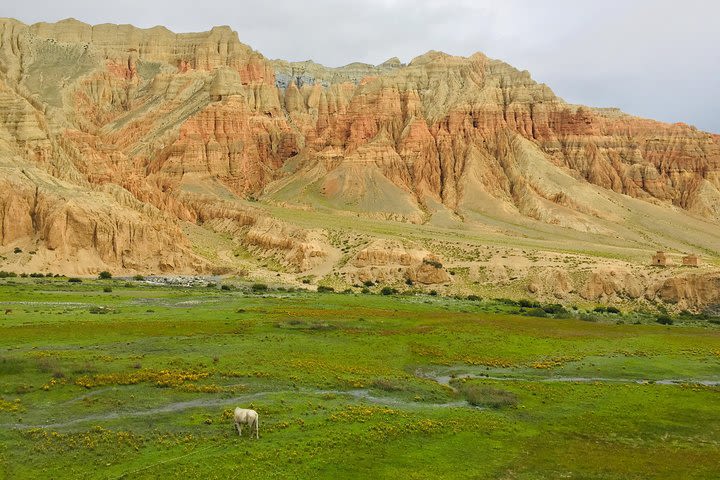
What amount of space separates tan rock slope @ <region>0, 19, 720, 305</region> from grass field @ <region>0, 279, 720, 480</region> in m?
29.9

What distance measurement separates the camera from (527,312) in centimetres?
7775

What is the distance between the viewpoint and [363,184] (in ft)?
518

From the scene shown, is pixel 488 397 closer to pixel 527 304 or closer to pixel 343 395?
pixel 343 395

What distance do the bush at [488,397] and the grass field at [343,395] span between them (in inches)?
8.1

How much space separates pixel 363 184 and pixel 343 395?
121978 mm

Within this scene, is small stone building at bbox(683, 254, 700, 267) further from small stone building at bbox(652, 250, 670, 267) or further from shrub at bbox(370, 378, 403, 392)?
shrub at bbox(370, 378, 403, 392)

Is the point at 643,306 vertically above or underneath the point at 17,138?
underneath

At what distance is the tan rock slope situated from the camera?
309 ft

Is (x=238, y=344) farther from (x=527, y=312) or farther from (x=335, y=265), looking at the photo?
(x=335, y=265)

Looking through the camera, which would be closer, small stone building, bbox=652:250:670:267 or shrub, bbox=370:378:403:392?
shrub, bbox=370:378:403:392

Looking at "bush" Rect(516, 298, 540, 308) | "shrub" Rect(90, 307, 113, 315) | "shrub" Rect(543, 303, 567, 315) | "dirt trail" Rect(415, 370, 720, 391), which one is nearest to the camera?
"dirt trail" Rect(415, 370, 720, 391)

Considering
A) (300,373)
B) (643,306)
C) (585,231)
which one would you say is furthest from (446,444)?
(585,231)

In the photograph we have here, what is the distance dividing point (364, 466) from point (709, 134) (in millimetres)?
201013

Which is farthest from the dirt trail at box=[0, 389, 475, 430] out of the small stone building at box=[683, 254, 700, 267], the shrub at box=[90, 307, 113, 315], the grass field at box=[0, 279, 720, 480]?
the small stone building at box=[683, 254, 700, 267]
